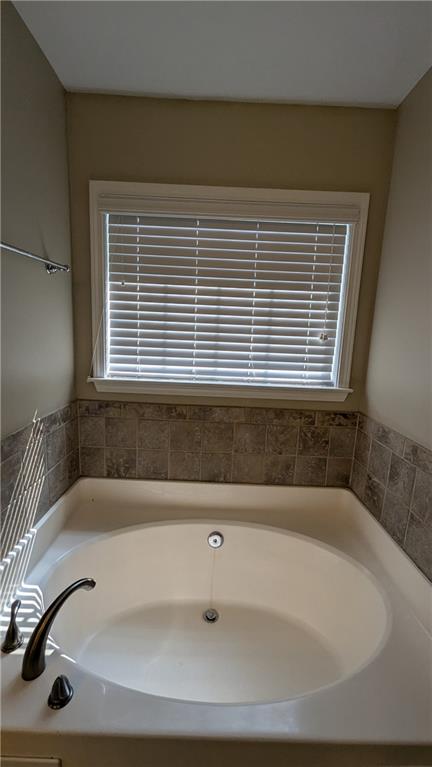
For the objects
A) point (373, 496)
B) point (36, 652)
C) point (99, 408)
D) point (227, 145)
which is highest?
point (227, 145)

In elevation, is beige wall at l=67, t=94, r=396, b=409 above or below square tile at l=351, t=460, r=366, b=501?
above

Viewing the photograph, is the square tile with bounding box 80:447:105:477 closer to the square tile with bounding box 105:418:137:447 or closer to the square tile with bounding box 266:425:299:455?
the square tile with bounding box 105:418:137:447

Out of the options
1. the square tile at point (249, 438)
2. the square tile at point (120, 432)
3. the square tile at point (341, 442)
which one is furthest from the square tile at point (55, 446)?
the square tile at point (341, 442)

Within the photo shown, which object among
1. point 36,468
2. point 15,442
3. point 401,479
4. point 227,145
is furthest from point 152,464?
point 227,145

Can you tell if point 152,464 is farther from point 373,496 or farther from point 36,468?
point 373,496

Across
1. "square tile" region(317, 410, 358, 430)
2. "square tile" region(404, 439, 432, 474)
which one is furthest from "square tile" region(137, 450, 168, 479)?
"square tile" region(404, 439, 432, 474)

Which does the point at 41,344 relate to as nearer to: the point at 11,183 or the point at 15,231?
the point at 15,231

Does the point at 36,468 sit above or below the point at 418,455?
below

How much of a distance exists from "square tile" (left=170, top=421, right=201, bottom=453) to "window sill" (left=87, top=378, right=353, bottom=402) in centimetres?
16

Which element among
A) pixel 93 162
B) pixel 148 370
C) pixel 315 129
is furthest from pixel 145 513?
pixel 315 129

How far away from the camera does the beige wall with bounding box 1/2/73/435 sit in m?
1.11

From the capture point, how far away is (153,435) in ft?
5.75

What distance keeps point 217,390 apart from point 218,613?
1.06 m

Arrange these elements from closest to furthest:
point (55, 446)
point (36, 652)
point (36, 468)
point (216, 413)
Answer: point (36, 652), point (36, 468), point (55, 446), point (216, 413)
